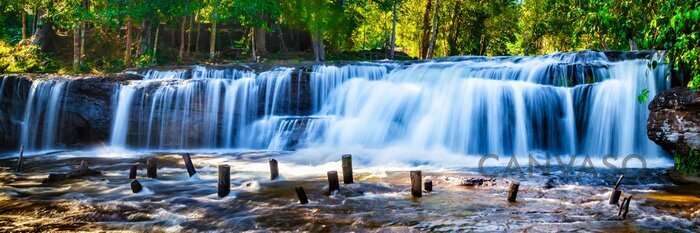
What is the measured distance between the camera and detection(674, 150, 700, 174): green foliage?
13.6m

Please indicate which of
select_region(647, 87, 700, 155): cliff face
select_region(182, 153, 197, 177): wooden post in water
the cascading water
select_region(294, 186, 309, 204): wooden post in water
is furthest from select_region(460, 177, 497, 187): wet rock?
select_region(182, 153, 197, 177): wooden post in water

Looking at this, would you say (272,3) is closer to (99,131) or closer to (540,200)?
(99,131)

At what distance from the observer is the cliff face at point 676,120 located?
1401cm

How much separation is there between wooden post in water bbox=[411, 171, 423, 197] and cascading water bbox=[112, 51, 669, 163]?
7476mm

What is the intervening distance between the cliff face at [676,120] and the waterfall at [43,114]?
1901cm

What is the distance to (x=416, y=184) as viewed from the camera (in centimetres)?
1116

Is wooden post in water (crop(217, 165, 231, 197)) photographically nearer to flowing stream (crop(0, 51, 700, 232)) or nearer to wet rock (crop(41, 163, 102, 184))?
flowing stream (crop(0, 51, 700, 232))

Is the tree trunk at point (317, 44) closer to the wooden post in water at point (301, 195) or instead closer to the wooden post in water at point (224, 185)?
the wooden post in water at point (224, 185)

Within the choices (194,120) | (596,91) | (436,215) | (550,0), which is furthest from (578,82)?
(550,0)

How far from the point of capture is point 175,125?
22.0 metres

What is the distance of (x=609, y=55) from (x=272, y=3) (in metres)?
16.0

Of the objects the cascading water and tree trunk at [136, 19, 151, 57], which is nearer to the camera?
the cascading water

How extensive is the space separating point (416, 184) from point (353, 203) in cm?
124

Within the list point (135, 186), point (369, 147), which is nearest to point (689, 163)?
point (369, 147)
